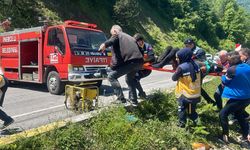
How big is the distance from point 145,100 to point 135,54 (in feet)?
3.58

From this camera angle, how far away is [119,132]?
620 cm

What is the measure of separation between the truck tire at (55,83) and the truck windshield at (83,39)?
3.65 ft

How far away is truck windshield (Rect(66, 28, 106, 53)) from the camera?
1115 centimetres

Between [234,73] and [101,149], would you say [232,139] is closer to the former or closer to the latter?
[234,73]

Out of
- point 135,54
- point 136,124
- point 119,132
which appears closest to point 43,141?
point 119,132

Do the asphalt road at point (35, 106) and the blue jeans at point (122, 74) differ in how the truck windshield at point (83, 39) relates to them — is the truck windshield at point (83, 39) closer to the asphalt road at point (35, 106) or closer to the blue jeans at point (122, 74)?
the asphalt road at point (35, 106)

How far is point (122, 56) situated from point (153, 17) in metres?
48.3

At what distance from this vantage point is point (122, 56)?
7.32 m

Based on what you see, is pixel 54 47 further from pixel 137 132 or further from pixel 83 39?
pixel 137 132

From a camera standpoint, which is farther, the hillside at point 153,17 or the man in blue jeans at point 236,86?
the hillside at point 153,17

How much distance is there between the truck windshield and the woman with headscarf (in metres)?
4.89

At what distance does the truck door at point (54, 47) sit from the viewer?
36.7 ft

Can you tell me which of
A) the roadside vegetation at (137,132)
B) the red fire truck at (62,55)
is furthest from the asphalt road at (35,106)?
the roadside vegetation at (137,132)

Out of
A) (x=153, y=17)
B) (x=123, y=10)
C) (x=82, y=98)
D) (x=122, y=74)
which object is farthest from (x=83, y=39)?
(x=153, y=17)
